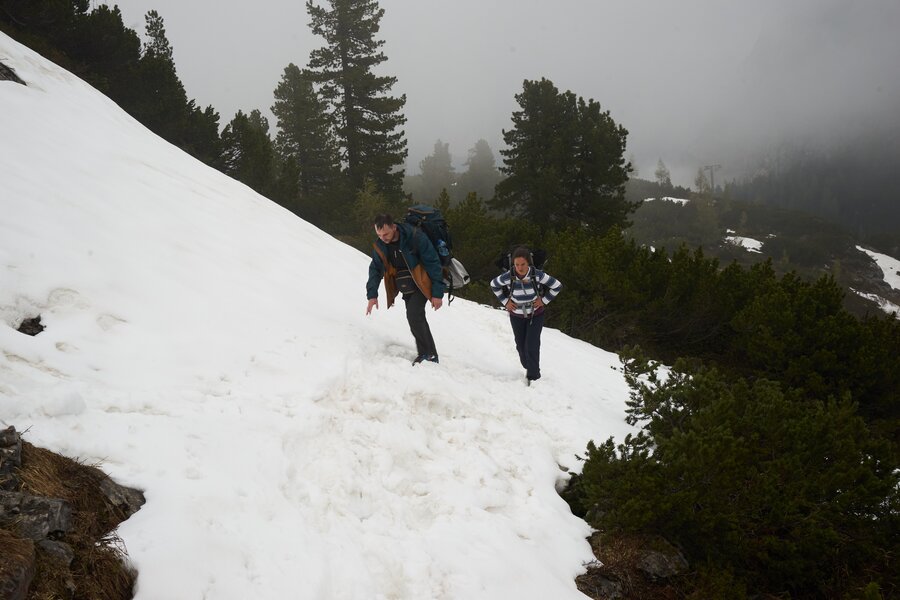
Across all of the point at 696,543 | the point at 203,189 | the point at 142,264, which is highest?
the point at 203,189

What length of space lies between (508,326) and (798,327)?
280 inches

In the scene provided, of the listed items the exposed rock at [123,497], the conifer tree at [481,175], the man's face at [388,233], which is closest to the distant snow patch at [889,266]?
the conifer tree at [481,175]

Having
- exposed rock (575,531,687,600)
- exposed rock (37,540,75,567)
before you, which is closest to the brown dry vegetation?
exposed rock (37,540,75,567)

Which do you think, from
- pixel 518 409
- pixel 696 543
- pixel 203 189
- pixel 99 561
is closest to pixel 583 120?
pixel 203 189

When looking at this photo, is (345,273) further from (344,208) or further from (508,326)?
(344,208)

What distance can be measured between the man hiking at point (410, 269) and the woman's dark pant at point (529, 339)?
133cm

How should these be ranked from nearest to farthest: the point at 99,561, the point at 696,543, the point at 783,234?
1. the point at 99,561
2. the point at 696,543
3. the point at 783,234

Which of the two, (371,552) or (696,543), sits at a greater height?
(696,543)

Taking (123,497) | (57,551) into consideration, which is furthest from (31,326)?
(57,551)

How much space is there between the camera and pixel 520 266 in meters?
6.10

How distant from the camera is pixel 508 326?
9.91m

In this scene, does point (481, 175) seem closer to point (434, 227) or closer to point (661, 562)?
point (434, 227)

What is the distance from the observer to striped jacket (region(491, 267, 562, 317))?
20.2 ft

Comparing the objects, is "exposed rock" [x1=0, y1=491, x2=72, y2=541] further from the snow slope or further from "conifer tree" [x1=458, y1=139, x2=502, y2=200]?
"conifer tree" [x1=458, y1=139, x2=502, y2=200]
